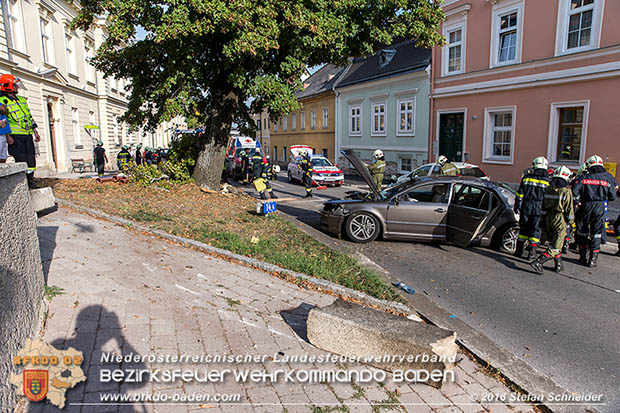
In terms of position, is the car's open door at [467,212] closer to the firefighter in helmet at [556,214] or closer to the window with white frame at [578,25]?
the firefighter in helmet at [556,214]

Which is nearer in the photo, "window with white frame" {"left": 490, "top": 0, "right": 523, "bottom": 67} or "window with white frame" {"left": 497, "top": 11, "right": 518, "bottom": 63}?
"window with white frame" {"left": 490, "top": 0, "right": 523, "bottom": 67}

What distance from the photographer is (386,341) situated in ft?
12.0

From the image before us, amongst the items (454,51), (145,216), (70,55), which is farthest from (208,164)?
(70,55)

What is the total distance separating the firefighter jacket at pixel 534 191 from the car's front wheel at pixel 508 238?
2.46ft

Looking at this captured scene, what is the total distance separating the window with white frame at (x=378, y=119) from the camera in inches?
1041

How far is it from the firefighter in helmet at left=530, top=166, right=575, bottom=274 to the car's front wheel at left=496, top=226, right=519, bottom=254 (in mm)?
1022

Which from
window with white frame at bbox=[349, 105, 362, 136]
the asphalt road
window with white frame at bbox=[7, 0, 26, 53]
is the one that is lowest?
the asphalt road

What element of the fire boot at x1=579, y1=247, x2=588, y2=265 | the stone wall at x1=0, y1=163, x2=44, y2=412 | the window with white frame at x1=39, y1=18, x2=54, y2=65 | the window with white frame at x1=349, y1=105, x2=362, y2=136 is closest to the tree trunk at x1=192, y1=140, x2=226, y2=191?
the stone wall at x1=0, y1=163, x2=44, y2=412

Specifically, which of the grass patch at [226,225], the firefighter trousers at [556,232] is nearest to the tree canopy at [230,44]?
the grass patch at [226,225]

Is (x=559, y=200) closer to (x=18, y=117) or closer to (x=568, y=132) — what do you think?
(x=18, y=117)

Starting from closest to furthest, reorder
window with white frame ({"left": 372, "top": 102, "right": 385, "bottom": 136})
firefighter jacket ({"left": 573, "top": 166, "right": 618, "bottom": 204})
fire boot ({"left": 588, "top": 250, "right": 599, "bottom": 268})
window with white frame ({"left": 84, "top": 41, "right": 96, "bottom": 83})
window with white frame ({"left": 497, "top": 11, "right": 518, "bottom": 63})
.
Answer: fire boot ({"left": 588, "top": 250, "right": 599, "bottom": 268}), firefighter jacket ({"left": 573, "top": 166, "right": 618, "bottom": 204}), window with white frame ({"left": 497, "top": 11, "right": 518, "bottom": 63}), window with white frame ({"left": 372, "top": 102, "right": 385, "bottom": 136}), window with white frame ({"left": 84, "top": 41, "right": 96, "bottom": 83})

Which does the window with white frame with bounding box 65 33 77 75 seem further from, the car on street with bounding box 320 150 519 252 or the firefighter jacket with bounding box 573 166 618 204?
the firefighter jacket with bounding box 573 166 618 204

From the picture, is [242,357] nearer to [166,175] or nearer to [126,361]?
[126,361]

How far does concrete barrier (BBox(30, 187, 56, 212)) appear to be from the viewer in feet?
23.6
